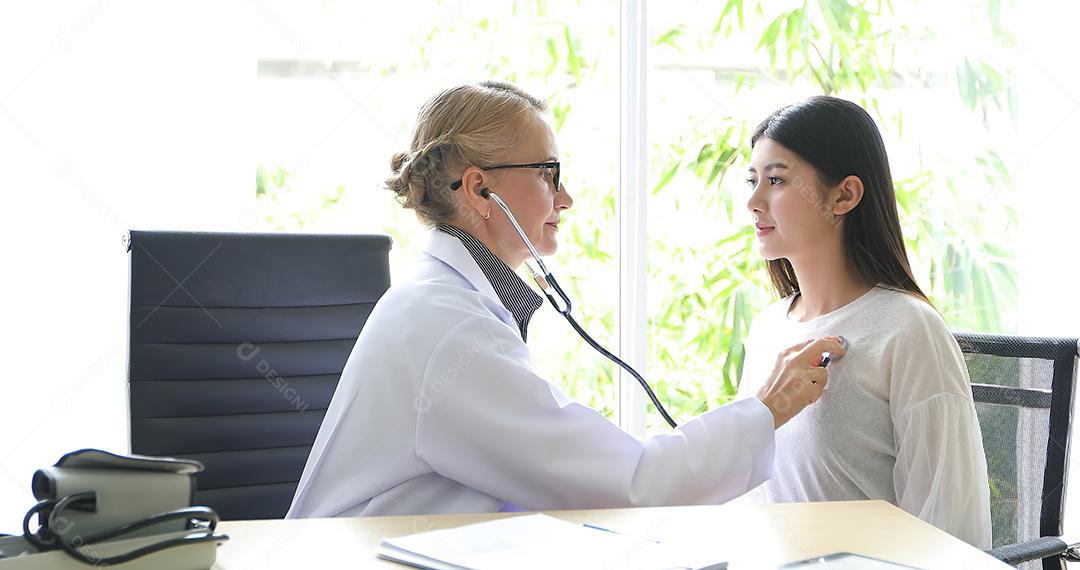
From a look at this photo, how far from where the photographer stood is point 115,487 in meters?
0.90

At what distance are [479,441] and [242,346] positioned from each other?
25.5 inches

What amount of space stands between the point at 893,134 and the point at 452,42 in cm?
136

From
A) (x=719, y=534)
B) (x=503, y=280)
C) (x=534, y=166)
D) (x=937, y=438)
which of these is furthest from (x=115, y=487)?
(x=937, y=438)

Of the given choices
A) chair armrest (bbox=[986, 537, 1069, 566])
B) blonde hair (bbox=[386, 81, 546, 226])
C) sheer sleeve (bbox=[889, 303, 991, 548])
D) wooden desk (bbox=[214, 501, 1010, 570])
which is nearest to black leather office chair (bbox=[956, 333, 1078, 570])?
chair armrest (bbox=[986, 537, 1069, 566])

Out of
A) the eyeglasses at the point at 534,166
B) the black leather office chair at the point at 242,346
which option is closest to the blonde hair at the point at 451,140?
the eyeglasses at the point at 534,166

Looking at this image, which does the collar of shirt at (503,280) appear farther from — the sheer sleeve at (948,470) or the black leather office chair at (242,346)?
the sheer sleeve at (948,470)

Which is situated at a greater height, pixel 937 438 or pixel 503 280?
pixel 503 280

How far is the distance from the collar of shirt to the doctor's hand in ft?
1.37

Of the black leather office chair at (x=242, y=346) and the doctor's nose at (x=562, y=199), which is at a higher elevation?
the doctor's nose at (x=562, y=199)

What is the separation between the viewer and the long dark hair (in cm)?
158

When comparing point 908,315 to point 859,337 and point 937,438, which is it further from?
point 937,438

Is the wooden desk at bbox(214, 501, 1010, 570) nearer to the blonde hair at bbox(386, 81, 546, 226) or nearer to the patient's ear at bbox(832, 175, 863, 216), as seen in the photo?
the patient's ear at bbox(832, 175, 863, 216)

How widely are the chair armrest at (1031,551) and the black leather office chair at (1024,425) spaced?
0.07m

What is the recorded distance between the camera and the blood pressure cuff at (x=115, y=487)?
2.86ft
